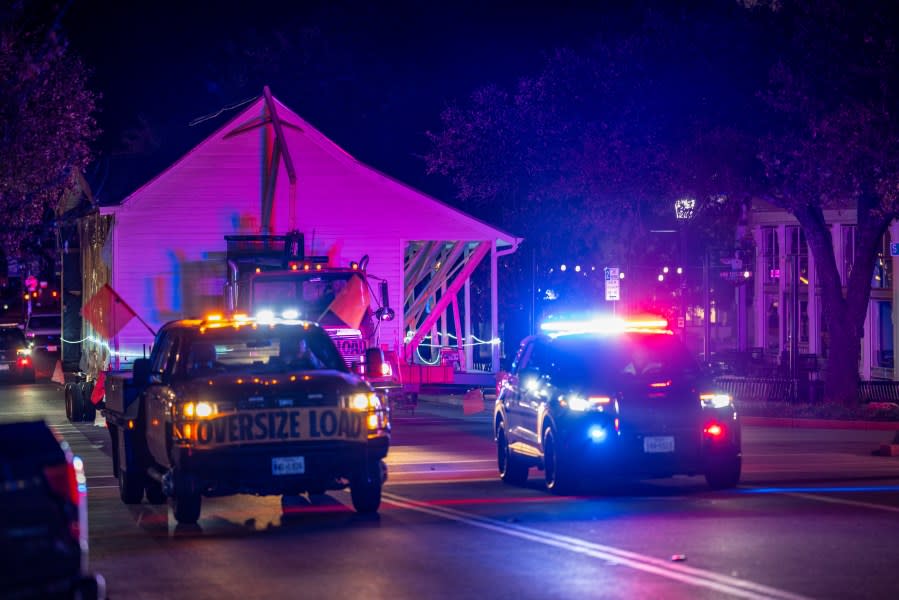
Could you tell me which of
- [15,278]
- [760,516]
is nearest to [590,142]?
[760,516]

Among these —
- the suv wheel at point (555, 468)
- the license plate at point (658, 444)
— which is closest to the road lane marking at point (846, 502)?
the license plate at point (658, 444)

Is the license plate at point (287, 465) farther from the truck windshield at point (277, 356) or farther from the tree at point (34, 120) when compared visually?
the tree at point (34, 120)

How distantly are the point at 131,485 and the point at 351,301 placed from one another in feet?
40.5

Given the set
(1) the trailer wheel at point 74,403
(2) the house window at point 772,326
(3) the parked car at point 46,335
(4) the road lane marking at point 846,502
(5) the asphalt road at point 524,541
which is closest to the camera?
(5) the asphalt road at point 524,541

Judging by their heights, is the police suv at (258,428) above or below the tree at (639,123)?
below

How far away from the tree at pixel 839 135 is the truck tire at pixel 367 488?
15379 millimetres

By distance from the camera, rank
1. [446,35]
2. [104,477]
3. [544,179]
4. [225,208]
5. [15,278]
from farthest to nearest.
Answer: [15,278] → [446,35] → [225,208] → [544,179] → [104,477]

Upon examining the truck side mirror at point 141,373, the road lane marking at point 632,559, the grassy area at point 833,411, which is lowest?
the road lane marking at point 632,559

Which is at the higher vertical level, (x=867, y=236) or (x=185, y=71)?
(x=185, y=71)

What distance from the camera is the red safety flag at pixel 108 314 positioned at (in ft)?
110

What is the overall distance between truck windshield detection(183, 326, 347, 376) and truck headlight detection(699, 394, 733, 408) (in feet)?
13.1

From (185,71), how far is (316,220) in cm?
4012

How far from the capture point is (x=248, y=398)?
550 inches

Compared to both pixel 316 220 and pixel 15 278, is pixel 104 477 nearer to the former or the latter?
pixel 316 220
